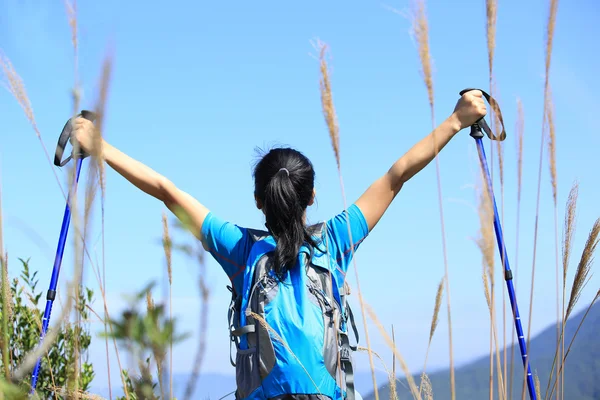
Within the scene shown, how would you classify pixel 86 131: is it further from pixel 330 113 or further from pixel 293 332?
pixel 293 332

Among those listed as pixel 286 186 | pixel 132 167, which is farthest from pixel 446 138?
pixel 132 167

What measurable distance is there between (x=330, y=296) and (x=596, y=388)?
8.27 m

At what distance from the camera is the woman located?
1813mm

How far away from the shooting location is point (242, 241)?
2.07 m

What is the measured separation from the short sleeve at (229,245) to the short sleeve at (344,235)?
0.28 meters

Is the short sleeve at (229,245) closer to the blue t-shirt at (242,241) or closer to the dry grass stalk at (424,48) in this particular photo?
the blue t-shirt at (242,241)

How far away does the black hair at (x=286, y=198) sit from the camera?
1.91 m

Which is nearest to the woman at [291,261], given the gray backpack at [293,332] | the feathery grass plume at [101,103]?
the gray backpack at [293,332]

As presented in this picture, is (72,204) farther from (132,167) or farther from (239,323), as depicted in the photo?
(132,167)

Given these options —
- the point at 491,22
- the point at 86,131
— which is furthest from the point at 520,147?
the point at 86,131

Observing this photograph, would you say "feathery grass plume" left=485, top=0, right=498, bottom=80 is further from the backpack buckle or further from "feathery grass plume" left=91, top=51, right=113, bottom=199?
"feathery grass plume" left=91, top=51, right=113, bottom=199

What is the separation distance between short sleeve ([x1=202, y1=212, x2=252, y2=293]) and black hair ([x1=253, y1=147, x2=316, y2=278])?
11 cm

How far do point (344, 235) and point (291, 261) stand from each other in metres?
0.23

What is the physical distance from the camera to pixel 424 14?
1.47 meters
